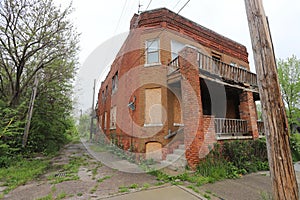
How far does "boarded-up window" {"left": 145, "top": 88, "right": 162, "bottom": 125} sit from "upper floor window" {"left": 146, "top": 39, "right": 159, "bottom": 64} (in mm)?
1830

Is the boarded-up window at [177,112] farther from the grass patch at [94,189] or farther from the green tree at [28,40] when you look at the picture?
the green tree at [28,40]

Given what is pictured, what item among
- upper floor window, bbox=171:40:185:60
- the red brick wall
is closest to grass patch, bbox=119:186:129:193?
the red brick wall

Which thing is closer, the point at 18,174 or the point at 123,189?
the point at 123,189

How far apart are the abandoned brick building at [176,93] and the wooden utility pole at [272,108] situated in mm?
3404

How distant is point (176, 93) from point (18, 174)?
7.67 meters

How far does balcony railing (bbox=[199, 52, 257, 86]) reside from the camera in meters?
7.11

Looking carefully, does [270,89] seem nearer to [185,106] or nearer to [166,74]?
[185,106]

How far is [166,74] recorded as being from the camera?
8633mm

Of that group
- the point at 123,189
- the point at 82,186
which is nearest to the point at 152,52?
the point at 123,189

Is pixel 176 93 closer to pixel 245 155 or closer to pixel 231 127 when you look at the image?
pixel 231 127

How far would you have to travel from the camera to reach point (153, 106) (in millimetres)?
8391

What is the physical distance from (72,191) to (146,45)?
7.98m

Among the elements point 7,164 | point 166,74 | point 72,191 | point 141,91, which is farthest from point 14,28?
point 72,191

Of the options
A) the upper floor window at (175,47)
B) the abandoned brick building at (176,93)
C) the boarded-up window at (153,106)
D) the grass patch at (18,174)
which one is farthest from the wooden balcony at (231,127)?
the grass patch at (18,174)
